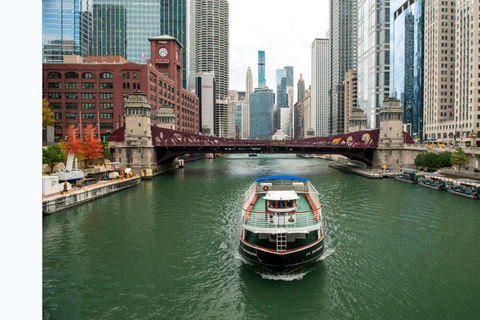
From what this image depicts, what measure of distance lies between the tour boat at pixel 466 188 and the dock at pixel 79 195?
5635 cm

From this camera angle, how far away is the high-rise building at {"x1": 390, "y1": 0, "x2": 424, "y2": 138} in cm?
14675

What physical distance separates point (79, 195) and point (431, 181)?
196 feet

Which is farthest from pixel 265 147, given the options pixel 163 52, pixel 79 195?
pixel 163 52

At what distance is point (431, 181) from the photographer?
61.8 meters

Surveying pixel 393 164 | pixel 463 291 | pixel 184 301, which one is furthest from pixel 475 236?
pixel 393 164

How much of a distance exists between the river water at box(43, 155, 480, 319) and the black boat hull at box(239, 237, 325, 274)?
2.22ft

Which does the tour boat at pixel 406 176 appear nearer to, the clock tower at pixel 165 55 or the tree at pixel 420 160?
the tree at pixel 420 160

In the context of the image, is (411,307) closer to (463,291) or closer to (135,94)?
(463,291)

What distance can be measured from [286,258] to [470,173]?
6112 cm

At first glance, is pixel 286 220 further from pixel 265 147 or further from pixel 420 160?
pixel 265 147

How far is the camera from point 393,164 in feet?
277

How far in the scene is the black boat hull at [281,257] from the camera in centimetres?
2295

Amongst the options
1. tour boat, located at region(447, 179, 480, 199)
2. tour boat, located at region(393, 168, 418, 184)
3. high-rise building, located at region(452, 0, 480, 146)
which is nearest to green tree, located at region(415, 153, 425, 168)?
tour boat, located at region(393, 168, 418, 184)

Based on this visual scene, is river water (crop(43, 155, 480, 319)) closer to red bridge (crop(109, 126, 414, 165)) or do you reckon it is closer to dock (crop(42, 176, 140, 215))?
dock (crop(42, 176, 140, 215))
